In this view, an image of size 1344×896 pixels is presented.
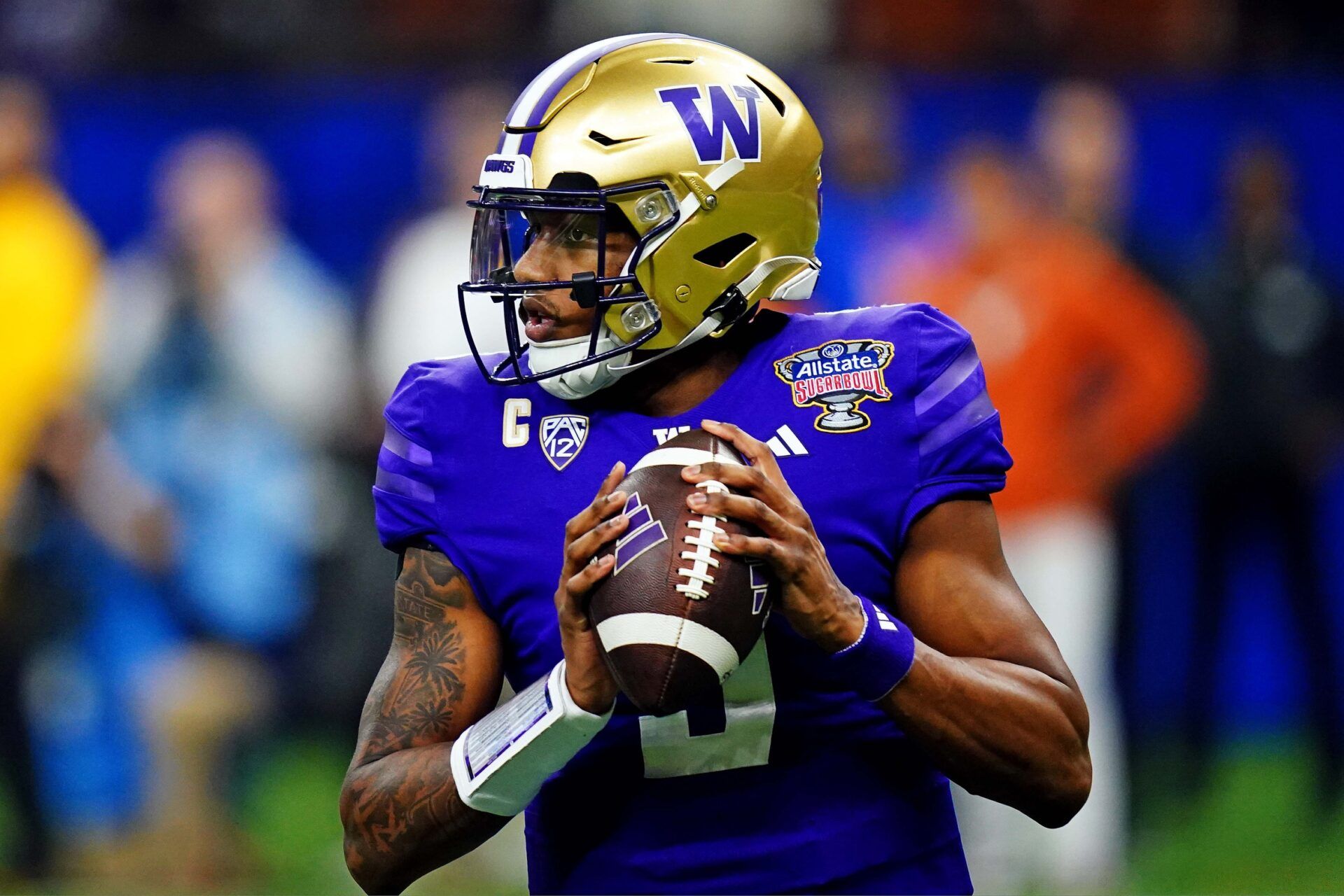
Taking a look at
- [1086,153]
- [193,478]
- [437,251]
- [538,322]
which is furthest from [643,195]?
[193,478]

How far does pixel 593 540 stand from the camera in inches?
74.2

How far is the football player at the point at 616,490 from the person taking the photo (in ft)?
6.75

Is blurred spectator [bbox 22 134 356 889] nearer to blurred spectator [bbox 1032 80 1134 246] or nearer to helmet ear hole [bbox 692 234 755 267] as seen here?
blurred spectator [bbox 1032 80 1134 246]

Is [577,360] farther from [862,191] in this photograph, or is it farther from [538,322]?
[862,191]

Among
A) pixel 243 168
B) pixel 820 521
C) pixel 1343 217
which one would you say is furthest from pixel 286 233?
pixel 820 521

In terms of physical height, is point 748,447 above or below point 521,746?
above

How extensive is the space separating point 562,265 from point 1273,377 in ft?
12.1

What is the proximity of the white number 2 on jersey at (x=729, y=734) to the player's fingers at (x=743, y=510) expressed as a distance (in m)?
0.24

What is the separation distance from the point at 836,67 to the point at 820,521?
A: 349cm

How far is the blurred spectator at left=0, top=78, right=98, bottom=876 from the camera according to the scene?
532 cm

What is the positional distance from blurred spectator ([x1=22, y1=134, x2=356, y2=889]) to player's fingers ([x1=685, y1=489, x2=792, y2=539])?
3636 millimetres

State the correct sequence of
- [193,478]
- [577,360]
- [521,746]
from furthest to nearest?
[193,478]
[577,360]
[521,746]

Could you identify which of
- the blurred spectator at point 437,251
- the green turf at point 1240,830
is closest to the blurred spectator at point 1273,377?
the green turf at point 1240,830

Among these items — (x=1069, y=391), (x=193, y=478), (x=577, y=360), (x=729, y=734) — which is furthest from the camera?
(x=193, y=478)
